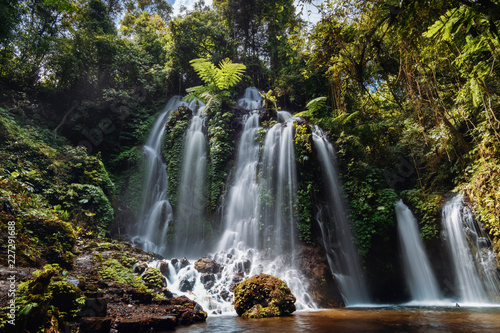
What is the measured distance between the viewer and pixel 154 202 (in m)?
12.8

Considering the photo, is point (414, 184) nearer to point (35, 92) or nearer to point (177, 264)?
point (177, 264)

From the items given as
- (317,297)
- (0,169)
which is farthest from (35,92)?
(317,297)

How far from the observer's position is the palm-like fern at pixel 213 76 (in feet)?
42.6

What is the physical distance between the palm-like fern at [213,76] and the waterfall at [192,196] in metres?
1.69

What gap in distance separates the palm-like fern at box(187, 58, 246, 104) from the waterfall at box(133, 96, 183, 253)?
3.62 metres

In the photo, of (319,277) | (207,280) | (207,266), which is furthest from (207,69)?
(319,277)

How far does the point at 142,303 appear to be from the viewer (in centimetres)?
506

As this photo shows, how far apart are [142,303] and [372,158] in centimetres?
1102

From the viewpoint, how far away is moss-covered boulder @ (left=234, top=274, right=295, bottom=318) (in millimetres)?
5480

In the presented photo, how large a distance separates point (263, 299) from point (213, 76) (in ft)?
35.9

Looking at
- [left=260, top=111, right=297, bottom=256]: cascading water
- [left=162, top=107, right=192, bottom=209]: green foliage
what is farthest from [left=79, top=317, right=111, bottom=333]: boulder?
[left=162, top=107, right=192, bottom=209]: green foliage

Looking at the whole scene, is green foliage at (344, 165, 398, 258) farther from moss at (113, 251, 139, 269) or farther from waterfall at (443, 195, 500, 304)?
moss at (113, 251, 139, 269)

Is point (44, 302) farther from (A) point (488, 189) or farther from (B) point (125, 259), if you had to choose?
(A) point (488, 189)

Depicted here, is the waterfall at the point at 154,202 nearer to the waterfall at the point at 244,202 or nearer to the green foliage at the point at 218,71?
the waterfall at the point at 244,202
